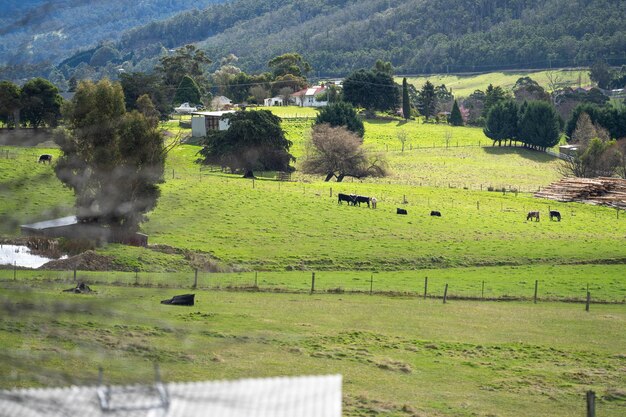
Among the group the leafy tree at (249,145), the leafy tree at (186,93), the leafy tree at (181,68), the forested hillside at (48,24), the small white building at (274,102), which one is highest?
the leafy tree at (181,68)

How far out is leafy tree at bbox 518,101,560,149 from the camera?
105m

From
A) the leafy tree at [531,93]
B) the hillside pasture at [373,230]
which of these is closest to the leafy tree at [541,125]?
the leafy tree at [531,93]

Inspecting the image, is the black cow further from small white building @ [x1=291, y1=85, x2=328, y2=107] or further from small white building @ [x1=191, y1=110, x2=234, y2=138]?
small white building @ [x1=291, y1=85, x2=328, y2=107]

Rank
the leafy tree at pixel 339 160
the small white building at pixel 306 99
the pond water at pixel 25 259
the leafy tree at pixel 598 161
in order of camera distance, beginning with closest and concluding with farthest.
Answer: the pond water at pixel 25 259 < the leafy tree at pixel 339 160 < the leafy tree at pixel 598 161 < the small white building at pixel 306 99

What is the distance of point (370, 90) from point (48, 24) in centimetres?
11615

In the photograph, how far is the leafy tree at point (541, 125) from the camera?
346 feet

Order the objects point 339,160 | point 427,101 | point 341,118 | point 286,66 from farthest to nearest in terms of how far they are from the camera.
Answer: point 286,66 → point 427,101 → point 341,118 → point 339,160

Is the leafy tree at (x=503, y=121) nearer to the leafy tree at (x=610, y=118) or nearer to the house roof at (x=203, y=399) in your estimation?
the leafy tree at (x=610, y=118)

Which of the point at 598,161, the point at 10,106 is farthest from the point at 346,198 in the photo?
the point at 10,106

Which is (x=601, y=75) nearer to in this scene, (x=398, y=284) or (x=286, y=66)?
(x=286, y=66)

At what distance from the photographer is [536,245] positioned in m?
47.8

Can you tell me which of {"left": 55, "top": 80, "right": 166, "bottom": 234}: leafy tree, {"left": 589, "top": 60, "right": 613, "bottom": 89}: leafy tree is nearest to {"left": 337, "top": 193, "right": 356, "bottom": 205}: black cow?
{"left": 55, "top": 80, "right": 166, "bottom": 234}: leafy tree

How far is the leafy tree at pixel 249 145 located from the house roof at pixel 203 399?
62.4 metres

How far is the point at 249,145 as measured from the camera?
7150 cm
